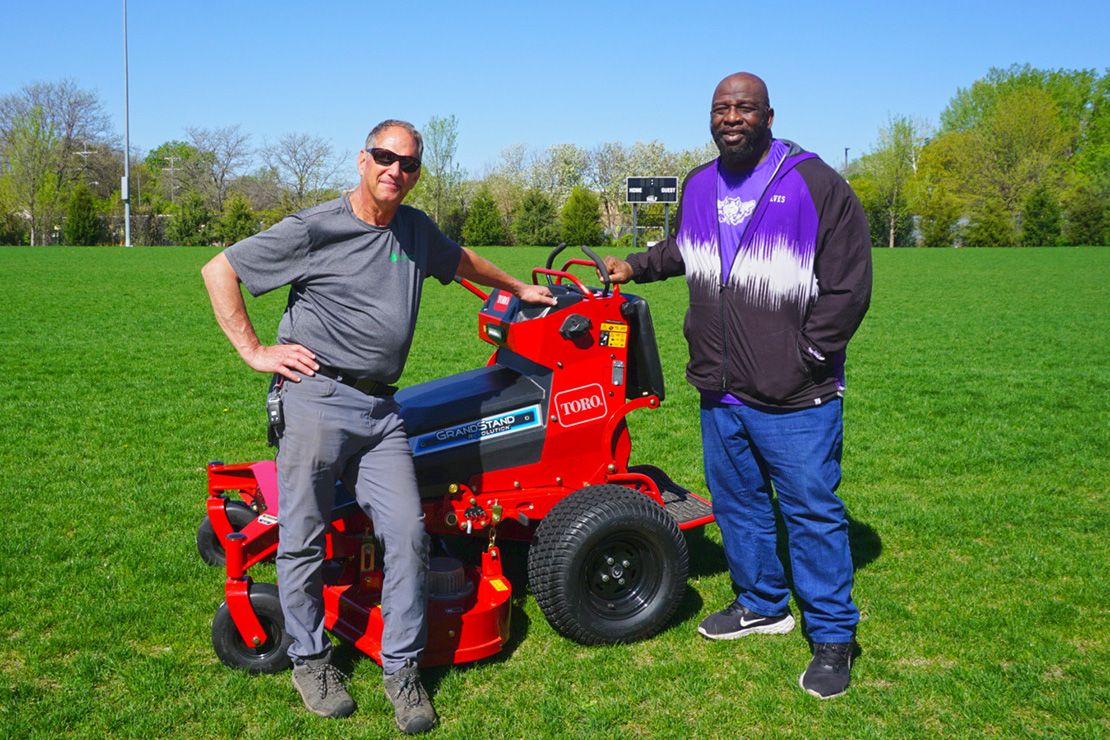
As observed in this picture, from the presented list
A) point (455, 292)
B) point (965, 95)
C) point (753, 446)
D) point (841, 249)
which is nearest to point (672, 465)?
point (753, 446)

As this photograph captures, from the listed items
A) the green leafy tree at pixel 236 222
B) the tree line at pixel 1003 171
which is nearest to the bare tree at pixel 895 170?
the tree line at pixel 1003 171

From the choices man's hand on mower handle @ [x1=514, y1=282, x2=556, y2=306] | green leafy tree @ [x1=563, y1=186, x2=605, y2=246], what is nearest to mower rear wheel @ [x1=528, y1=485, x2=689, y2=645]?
man's hand on mower handle @ [x1=514, y1=282, x2=556, y2=306]

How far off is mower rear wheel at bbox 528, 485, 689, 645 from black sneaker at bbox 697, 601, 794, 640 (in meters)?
0.19

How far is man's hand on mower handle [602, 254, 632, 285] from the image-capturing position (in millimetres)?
4246

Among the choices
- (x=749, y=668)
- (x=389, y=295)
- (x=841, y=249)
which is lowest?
(x=749, y=668)

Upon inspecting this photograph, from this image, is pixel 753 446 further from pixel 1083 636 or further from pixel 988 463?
pixel 988 463

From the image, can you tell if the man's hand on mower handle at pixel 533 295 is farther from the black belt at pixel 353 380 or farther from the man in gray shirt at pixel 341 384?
the black belt at pixel 353 380

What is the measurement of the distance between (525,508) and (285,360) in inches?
53.2

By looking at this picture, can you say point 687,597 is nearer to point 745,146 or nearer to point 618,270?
point 618,270

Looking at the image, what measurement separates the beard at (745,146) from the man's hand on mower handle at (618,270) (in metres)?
0.72

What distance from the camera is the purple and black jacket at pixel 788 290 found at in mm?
3586

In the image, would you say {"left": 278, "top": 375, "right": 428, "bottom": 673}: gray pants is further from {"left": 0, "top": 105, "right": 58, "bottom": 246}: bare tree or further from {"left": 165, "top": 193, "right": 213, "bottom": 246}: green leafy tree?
{"left": 0, "top": 105, "right": 58, "bottom": 246}: bare tree

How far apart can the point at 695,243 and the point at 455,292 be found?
53.3 feet

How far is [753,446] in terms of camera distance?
400cm
